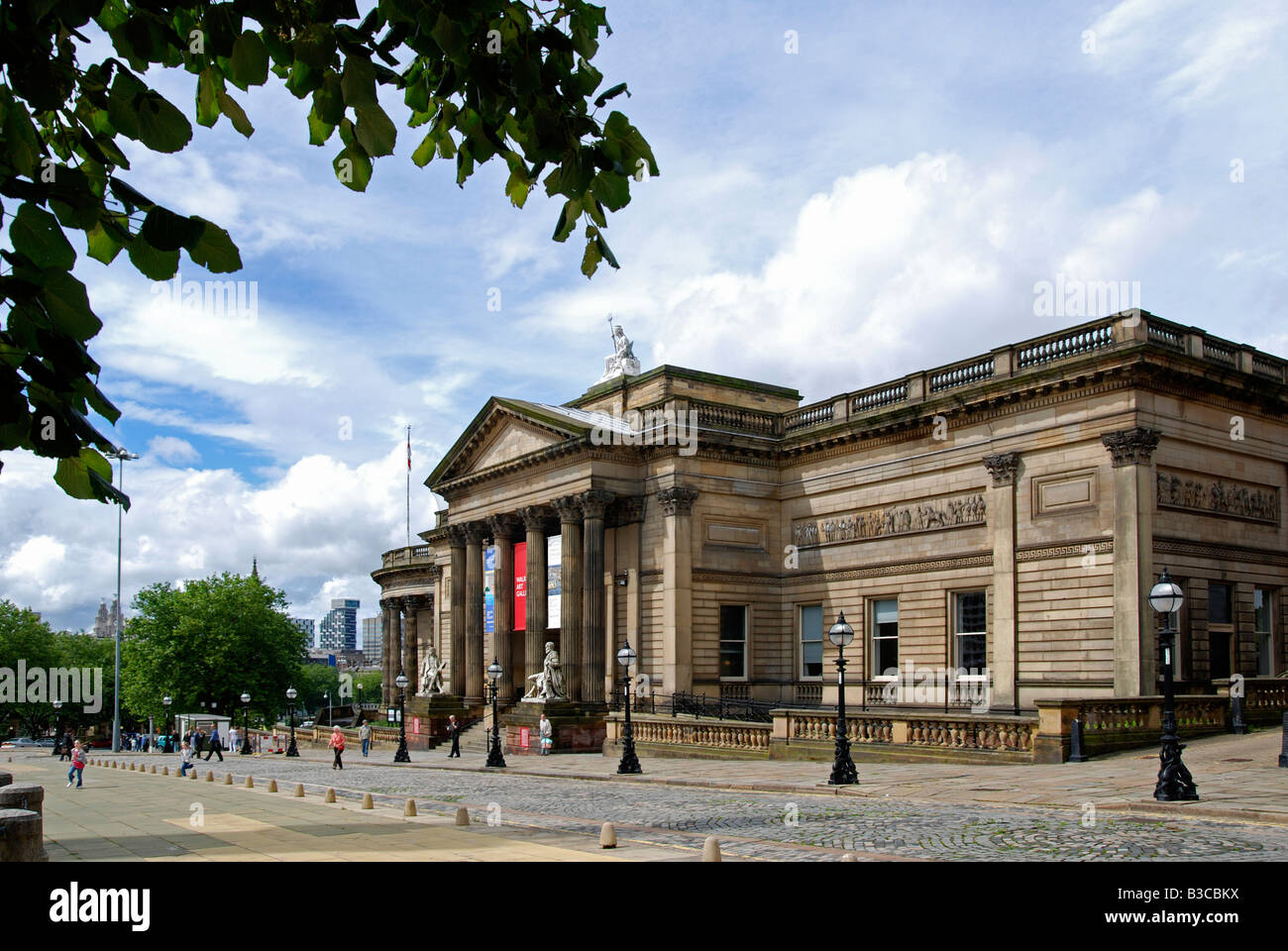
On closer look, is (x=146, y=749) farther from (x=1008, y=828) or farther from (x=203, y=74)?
(x=203, y=74)

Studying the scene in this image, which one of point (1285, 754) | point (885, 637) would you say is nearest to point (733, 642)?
point (885, 637)

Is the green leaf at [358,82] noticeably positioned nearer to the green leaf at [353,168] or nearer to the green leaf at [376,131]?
the green leaf at [376,131]

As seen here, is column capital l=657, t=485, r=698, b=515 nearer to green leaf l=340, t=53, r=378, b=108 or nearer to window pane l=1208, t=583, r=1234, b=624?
window pane l=1208, t=583, r=1234, b=624

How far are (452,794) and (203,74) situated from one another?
23583mm

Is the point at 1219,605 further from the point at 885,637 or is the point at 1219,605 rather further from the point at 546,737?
the point at 546,737

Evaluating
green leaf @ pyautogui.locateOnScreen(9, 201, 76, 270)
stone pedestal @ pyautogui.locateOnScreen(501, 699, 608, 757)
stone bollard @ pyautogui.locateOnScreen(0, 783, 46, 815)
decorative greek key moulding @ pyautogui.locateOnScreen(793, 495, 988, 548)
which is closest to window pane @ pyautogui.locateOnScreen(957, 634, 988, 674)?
decorative greek key moulding @ pyautogui.locateOnScreen(793, 495, 988, 548)

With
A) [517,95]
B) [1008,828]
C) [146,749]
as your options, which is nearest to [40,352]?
[517,95]

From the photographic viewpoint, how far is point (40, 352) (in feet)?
16.0

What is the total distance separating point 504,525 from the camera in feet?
167

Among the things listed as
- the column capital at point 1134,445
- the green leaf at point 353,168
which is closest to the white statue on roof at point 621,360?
the column capital at point 1134,445

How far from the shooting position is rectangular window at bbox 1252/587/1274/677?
35.4m

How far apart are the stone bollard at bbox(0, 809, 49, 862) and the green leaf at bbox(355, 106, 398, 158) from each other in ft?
26.2

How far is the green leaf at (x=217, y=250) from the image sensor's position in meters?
4.81

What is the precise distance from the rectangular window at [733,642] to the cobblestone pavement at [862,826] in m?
17.8
